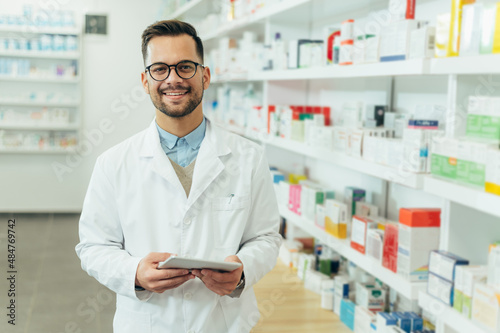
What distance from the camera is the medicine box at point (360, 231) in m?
2.66

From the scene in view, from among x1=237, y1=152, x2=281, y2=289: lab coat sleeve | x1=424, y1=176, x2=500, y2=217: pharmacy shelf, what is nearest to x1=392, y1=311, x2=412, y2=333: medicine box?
x1=424, y1=176, x2=500, y2=217: pharmacy shelf

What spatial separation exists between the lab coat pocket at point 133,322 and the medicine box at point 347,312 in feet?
4.33

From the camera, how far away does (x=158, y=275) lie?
5.54ft

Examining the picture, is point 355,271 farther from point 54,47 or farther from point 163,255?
point 54,47

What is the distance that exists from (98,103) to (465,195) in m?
7.73

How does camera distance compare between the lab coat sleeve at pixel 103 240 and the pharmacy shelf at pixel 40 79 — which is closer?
the lab coat sleeve at pixel 103 240

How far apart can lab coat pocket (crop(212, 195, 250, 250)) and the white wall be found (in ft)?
23.4

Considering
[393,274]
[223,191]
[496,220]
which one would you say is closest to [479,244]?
[496,220]

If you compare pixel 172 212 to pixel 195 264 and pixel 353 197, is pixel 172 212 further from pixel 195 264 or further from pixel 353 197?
pixel 353 197

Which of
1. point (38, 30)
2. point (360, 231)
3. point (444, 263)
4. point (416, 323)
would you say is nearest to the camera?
point (444, 263)

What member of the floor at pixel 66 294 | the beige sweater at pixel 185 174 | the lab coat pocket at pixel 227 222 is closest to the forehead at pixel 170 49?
the beige sweater at pixel 185 174

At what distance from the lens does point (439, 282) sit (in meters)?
2.03

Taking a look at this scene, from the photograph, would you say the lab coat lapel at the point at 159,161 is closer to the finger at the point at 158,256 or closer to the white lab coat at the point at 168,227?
the white lab coat at the point at 168,227

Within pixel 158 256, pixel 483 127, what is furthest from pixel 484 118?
pixel 158 256
